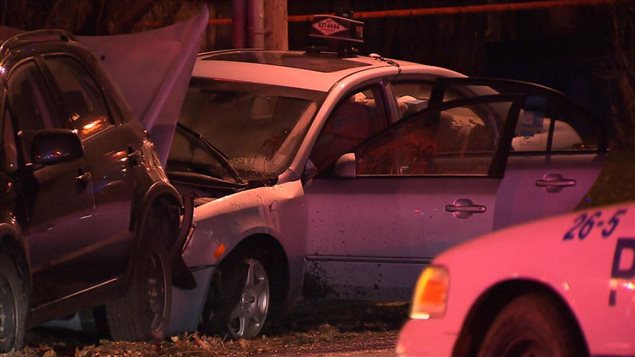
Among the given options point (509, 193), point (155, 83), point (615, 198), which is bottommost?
point (615, 198)

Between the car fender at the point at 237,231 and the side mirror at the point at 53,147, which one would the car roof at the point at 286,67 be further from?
the side mirror at the point at 53,147

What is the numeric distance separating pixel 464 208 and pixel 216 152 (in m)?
1.60

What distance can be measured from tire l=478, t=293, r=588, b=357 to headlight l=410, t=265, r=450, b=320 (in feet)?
0.81

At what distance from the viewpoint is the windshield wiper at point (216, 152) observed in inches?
350

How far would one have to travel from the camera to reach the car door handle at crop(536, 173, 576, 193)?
352 inches

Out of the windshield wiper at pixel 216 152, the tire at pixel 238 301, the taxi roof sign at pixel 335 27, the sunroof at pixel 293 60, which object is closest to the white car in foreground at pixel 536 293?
the tire at pixel 238 301

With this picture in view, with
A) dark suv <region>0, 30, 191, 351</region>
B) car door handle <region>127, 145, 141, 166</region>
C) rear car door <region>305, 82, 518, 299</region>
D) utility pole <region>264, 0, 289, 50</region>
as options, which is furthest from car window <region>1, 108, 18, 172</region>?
utility pole <region>264, 0, 289, 50</region>

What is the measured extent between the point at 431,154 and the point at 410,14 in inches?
337

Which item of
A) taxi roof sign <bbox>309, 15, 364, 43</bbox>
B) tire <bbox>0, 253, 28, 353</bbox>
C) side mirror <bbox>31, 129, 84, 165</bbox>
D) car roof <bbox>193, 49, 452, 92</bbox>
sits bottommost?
tire <bbox>0, 253, 28, 353</bbox>

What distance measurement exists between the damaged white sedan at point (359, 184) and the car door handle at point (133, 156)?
63 centimetres

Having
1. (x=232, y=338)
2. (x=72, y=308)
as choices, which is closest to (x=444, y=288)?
(x=72, y=308)

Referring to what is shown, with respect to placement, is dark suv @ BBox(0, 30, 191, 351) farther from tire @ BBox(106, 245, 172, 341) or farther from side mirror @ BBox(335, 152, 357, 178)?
side mirror @ BBox(335, 152, 357, 178)

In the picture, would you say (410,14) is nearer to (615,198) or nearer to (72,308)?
(615,198)

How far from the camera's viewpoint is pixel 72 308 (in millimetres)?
7070
